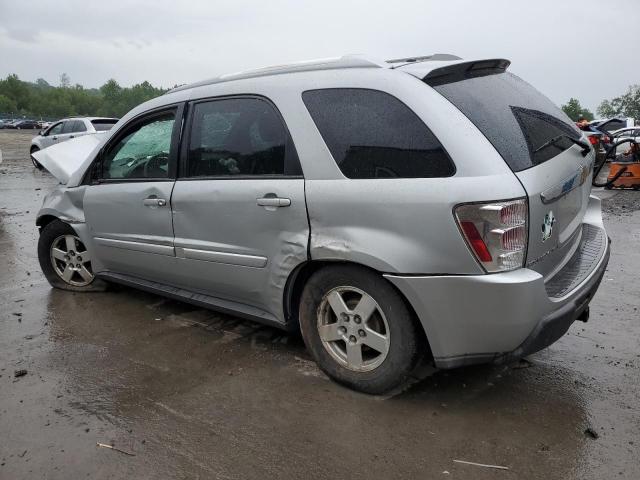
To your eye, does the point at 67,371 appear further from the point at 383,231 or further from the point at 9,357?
the point at 383,231

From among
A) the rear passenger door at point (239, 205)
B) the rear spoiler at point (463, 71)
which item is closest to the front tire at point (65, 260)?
the rear passenger door at point (239, 205)

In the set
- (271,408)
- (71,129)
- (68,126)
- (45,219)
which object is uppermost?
(68,126)

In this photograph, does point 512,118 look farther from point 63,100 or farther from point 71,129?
point 63,100

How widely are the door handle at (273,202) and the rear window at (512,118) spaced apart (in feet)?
3.31

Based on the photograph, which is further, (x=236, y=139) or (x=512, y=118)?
(x=236, y=139)

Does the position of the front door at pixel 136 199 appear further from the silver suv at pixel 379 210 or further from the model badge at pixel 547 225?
the model badge at pixel 547 225

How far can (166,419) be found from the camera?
2.91 m

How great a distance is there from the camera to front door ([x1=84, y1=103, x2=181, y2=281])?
3902 mm

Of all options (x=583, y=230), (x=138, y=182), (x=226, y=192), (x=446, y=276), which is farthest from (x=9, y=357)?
(x=583, y=230)

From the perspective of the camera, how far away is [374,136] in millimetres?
2895

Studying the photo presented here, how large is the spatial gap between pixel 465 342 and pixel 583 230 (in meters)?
1.41

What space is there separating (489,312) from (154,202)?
7.97 feet

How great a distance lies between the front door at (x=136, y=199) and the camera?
390cm

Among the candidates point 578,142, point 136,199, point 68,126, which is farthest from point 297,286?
point 68,126
